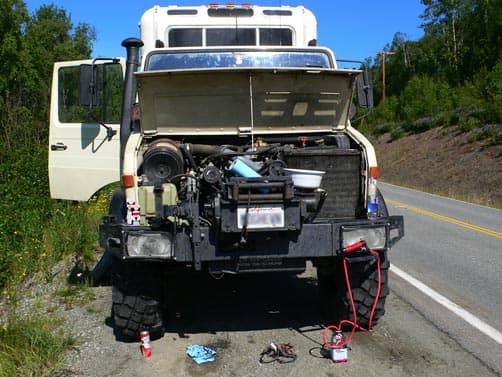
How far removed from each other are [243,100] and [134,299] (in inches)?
80.3

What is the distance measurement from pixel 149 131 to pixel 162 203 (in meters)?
1.06

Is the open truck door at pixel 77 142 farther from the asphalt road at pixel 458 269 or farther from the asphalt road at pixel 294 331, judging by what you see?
the asphalt road at pixel 458 269

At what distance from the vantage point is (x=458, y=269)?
7.75 metres

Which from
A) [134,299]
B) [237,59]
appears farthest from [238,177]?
[237,59]

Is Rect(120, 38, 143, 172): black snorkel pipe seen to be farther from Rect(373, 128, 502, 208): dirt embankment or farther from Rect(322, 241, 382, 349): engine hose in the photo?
Rect(373, 128, 502, 208): dirt embankment

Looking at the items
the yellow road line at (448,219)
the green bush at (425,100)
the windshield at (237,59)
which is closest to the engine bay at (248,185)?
the windshield at (237,59)

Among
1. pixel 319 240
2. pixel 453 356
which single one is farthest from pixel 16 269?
pixel 453 356

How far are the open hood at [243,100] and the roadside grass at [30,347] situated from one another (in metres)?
1.92

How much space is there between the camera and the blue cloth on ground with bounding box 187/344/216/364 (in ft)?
14.8

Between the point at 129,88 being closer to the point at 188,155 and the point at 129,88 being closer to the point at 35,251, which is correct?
the point at 188,155

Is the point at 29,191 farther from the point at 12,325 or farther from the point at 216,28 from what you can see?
the point at 12,325

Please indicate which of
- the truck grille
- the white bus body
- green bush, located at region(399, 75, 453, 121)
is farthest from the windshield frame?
green bush, located at region(399, 75, 453, 121)

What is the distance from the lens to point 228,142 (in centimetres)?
571

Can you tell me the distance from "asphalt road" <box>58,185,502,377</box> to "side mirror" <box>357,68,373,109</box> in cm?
210
